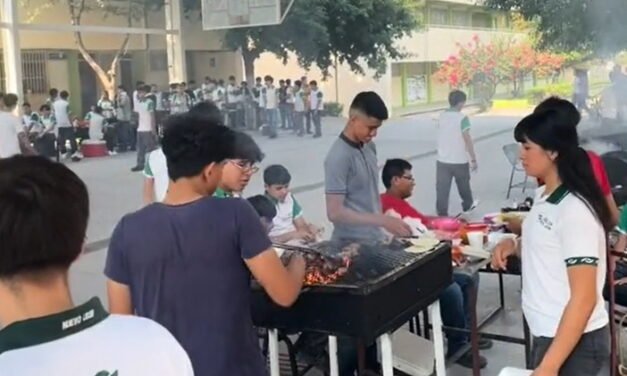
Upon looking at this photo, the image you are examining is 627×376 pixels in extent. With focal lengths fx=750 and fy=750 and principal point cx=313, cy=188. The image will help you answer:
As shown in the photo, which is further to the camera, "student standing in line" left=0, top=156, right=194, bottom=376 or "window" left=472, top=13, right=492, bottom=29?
"window" left=472, top=13, right=492, bottom=29

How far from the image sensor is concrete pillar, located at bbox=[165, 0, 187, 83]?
976 cm

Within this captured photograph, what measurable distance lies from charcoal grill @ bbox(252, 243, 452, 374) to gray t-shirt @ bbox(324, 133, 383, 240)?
1.78 feet

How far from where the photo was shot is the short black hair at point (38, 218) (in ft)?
3.26

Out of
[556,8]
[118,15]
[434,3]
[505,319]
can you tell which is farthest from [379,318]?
[434,3]

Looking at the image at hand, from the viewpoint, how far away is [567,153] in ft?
6.85

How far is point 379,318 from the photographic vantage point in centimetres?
253

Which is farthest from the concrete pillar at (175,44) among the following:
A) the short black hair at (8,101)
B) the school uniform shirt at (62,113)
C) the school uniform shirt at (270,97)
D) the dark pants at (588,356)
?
the dark pants at (588,356)

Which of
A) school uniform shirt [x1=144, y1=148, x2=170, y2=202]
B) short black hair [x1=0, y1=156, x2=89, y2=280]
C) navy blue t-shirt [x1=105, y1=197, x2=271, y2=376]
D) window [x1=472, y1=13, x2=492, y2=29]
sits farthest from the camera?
window [x1=472, y1=13, x2=492, y2=29]

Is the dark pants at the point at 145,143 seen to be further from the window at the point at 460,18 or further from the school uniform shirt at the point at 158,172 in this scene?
the window at the point at 460,18

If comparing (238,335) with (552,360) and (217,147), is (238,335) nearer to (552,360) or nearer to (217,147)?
(217,147)

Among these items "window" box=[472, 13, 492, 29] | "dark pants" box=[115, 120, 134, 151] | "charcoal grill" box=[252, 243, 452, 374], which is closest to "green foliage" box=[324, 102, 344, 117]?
"window" box=[472, 13, 492, 29]

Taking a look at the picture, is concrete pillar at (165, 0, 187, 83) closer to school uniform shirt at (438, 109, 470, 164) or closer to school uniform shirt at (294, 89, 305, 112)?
school uniform shirt at (294, 89, 305, 112)

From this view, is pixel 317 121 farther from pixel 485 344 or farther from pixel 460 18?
pixel 485 344

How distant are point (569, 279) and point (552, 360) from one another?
0.21m
